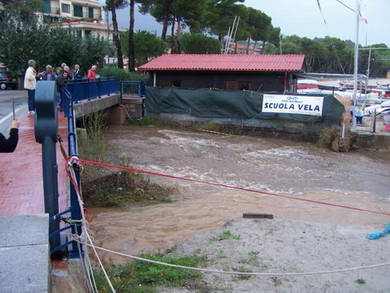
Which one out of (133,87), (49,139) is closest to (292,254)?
(49,139)

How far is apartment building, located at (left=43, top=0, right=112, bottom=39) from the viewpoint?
87.0 metres

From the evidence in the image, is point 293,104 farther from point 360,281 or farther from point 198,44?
point 198,44

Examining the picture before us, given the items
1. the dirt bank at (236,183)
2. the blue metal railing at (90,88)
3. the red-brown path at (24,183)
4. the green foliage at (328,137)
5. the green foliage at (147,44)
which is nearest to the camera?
the red-brown path at (24,183)

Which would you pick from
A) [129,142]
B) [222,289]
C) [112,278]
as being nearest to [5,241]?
[112,278]

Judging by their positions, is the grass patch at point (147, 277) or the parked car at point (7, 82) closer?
the grass patch at point (147, 277)

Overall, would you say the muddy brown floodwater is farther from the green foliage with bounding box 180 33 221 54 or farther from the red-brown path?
the green foliage with bounding box 180 33 221 54

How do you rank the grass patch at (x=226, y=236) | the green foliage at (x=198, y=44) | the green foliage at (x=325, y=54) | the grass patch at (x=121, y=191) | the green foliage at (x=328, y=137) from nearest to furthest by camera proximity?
the grass patch at (x=226, y=236) → the grass patch at (x=121, y=191) → the green foliage at (x=328, y=137) → the green foliage at (x=198, y=44) → the green foliage at (x=325, y=54)

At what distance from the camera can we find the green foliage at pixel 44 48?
122 feet

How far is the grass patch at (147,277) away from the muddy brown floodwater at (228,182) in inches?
43.0

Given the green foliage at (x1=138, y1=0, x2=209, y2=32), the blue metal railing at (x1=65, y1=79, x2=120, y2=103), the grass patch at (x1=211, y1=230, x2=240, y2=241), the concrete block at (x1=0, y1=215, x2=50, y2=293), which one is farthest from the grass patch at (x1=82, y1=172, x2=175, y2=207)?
the green foliage at (x1=138, y1=0, x2=209, y2=32)

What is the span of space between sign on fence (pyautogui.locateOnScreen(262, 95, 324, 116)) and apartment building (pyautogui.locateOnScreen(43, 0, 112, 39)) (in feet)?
212

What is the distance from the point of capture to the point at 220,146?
2127 centimetres

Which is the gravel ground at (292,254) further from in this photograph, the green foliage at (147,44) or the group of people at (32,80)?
the green foliage at (147,44)

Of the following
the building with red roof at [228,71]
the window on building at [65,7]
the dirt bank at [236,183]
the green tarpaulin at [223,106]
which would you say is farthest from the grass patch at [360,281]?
the window on building at [65,7]
